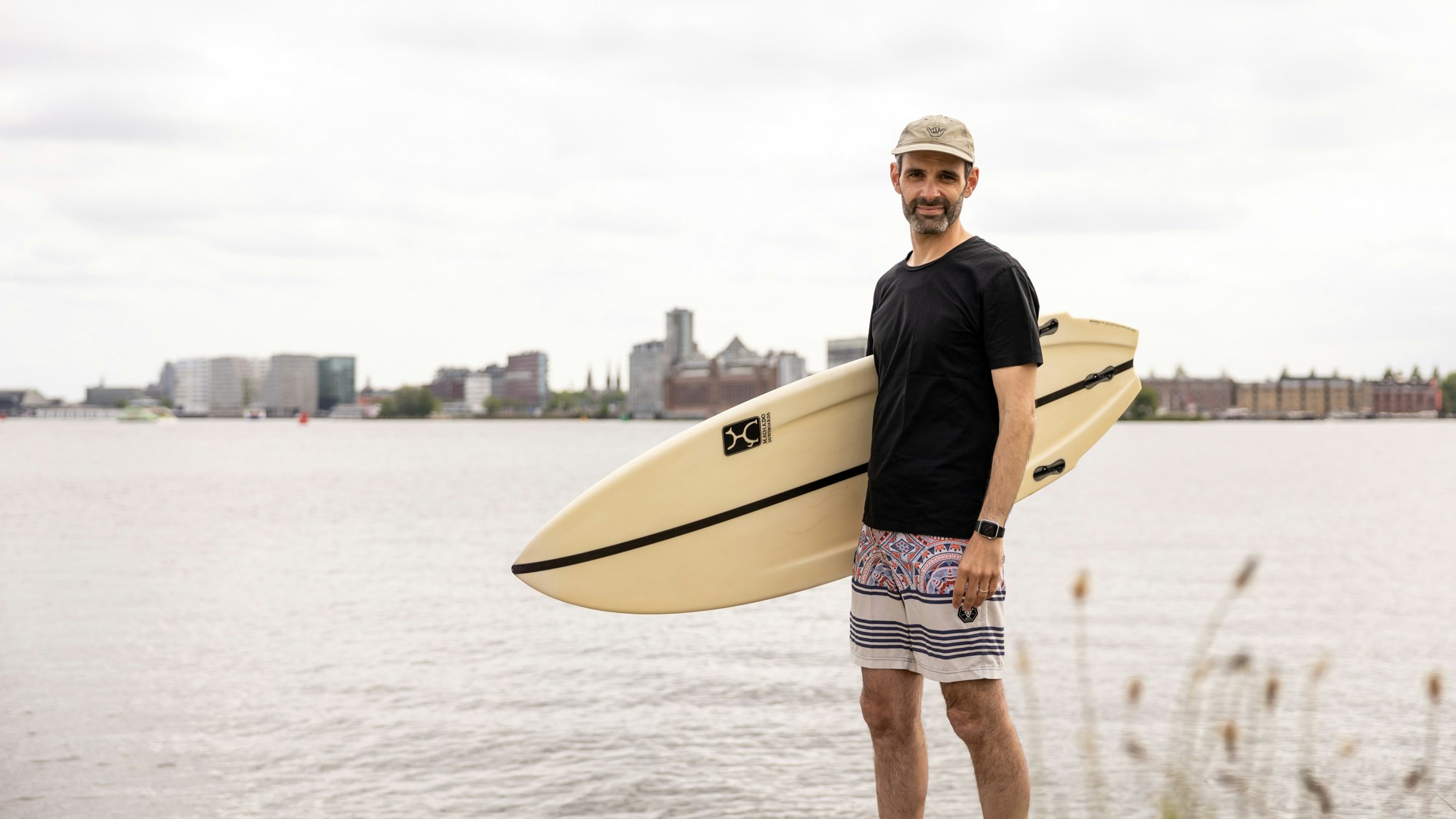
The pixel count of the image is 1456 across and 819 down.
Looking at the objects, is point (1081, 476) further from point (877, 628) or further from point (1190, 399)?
point (1190, 399)

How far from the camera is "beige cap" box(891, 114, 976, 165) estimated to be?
8.70 feet

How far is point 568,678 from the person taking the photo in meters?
7.29

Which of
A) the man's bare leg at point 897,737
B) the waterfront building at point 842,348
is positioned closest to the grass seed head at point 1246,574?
the man's bare leg at point 897,737

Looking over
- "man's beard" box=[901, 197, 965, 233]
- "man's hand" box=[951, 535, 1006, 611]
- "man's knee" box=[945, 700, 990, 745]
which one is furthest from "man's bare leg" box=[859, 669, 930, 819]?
"man's beard" box=[901, 197, 965, 233]

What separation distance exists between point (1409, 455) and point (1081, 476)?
32158 mm

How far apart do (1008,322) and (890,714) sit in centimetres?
106

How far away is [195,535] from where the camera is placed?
58.4 ft

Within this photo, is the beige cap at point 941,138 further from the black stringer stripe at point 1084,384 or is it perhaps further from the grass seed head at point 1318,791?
the grass seed head at point 1318,791

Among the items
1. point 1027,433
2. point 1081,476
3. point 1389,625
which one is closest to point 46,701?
point 1027,433

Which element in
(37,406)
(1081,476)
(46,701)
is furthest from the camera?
(37,406)

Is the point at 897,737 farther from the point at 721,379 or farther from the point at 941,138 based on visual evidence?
the point at 721,379

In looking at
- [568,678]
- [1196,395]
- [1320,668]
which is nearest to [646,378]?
[1196,395]

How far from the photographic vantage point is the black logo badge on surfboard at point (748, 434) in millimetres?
3469

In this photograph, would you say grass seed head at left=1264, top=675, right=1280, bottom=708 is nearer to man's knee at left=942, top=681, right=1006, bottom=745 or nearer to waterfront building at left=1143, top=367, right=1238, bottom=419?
man's knee at left=942, top=681, right=1006, bottom=745
